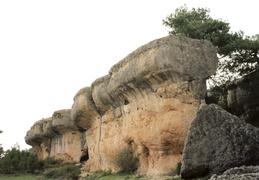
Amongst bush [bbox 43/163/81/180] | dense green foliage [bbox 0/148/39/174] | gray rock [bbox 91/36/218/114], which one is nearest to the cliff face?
gray rock [bbox 91/36/218/114]

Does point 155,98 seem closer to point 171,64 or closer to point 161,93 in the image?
point 161,93

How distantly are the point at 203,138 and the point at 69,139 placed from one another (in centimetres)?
1930

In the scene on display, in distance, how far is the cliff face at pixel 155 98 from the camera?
13211 millimetres

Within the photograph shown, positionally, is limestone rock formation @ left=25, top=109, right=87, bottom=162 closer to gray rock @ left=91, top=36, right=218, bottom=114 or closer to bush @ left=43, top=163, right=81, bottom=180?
bush @ left=43, top=163, right=81, bottom=180

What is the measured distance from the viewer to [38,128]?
3198cm

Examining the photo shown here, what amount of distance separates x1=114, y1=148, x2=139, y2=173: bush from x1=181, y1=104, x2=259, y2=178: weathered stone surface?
19.6 ft

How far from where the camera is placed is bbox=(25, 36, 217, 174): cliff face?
13.2m

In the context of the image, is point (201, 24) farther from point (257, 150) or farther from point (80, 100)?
point (257, 150)

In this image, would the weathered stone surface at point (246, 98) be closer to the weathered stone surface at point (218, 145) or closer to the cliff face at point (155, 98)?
the cliff face at point (155, 98)

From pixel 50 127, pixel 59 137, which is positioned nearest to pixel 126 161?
pixel 59 137

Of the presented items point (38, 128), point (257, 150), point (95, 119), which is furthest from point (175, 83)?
point (38, 128)

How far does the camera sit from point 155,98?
47.3 ft

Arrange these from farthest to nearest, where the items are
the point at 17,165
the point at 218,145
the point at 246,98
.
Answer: the point at 17,165 → the point at 246,98 → the point at 218,145

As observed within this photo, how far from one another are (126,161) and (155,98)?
3.86 metres
